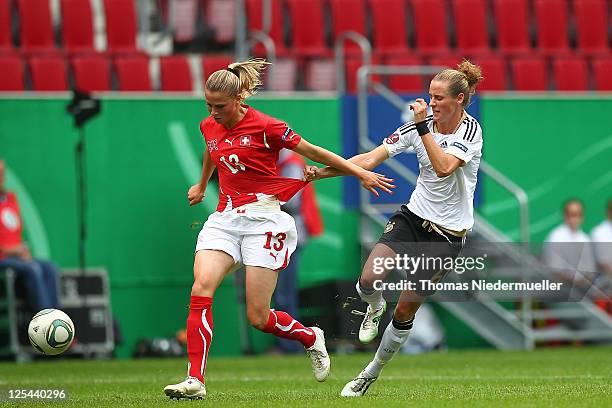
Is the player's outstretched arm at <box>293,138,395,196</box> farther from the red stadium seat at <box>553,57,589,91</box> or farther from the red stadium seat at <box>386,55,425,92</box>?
the red stadium seat at <box>553,57,589,91</box>

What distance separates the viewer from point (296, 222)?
558 inches

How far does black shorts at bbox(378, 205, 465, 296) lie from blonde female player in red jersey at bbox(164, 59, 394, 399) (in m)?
0.40

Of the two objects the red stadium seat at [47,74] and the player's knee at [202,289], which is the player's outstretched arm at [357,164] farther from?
the red stadium seat at [47,74]

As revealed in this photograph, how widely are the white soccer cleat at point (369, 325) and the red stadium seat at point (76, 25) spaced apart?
28.3 feet

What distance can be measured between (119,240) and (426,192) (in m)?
6.80

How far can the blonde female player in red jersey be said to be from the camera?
788 centimetres

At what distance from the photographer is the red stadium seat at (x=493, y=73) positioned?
16453 mm

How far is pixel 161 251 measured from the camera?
14484mm

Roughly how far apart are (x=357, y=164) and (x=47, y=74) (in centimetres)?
793

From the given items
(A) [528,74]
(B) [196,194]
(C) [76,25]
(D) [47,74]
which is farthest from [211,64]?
(B) [196,194]

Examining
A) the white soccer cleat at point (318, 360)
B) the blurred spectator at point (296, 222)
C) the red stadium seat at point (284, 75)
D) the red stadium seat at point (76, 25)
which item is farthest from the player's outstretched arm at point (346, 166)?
the red stadium seat at point (76, 25)

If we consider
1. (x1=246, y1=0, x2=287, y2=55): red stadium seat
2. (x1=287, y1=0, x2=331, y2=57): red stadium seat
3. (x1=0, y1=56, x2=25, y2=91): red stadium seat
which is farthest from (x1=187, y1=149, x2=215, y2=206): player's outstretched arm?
(x1=287, y1=0, x2=331, y2=57): red stadium seat

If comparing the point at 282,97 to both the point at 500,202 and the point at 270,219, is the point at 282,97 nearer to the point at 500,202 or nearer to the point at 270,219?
the point at 500,202

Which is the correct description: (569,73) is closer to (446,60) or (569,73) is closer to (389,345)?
(446,60)
